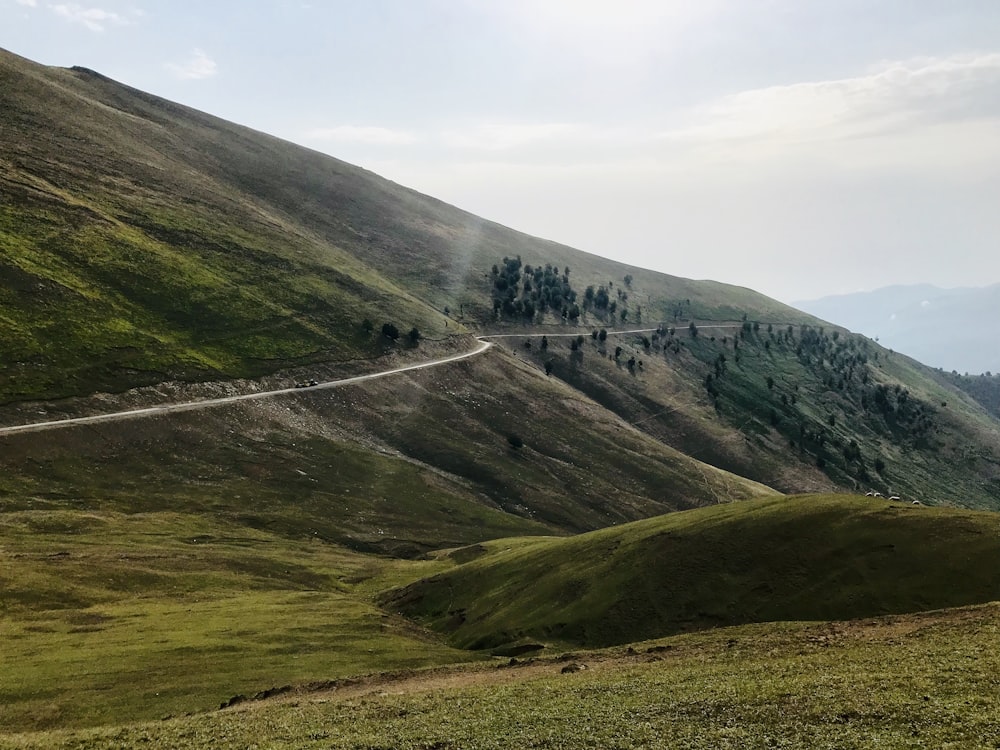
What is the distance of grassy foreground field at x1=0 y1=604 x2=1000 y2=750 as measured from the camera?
1248 inches

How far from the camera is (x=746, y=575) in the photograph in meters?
65.0

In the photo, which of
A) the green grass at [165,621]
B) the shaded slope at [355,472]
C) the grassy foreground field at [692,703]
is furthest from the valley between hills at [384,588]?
the shaded slope at [355,472]

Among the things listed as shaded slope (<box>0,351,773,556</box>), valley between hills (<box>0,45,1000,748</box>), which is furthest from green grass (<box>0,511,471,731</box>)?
shaded slope (<box>0,351,773,556</box>)

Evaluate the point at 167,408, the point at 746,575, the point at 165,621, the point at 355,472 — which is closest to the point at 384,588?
the point at 165,621

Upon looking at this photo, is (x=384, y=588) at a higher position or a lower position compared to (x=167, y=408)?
lower

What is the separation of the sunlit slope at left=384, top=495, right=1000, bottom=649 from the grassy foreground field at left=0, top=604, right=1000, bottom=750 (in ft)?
28.1

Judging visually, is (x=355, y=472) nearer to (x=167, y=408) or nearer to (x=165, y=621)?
(x=167, y=408)

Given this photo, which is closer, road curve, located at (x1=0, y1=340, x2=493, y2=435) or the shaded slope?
the shaded slope

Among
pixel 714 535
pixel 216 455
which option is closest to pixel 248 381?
pixel 216 455

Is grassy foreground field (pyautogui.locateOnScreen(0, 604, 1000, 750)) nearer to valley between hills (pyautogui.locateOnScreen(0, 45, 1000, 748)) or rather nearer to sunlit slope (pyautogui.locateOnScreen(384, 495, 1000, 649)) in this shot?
valley between hills (pyautogui.locateOnScreen(0, 45, 1000, 748))

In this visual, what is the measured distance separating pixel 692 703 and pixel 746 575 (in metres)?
30.6

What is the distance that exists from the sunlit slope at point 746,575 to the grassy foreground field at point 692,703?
28.1 ft

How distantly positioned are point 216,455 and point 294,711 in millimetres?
102076

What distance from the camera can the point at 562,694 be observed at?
1673 inches
